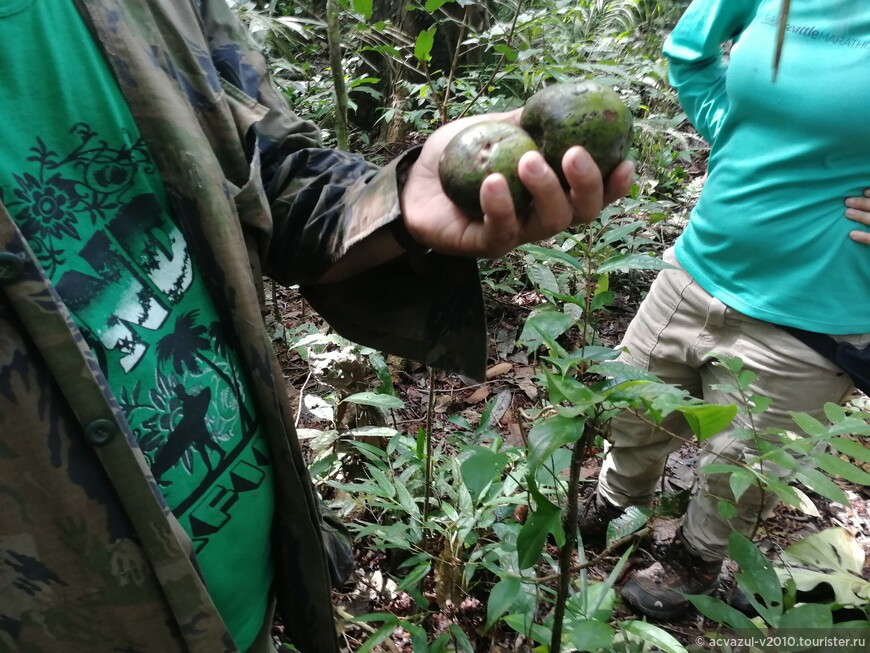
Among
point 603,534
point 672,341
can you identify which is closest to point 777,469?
point 672,341

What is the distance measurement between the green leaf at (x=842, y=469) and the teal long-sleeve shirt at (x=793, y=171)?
0.86 m

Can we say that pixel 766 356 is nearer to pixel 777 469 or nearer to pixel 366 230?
pixel 777 469

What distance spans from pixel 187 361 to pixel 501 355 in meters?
2.66

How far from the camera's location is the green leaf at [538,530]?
1.07m

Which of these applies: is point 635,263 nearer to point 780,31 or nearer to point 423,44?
point 780,31

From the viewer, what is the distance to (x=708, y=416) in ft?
2.91

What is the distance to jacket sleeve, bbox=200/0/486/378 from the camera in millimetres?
1275

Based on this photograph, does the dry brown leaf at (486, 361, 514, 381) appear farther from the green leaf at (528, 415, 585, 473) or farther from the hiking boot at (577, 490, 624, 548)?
the green leaf at (528, 415, 585, 473)

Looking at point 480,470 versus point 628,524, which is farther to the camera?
point 628,524

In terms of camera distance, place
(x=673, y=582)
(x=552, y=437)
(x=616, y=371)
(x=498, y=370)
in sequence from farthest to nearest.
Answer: (x=498, y=370), (x=673, y=582), (x=616, y=371), (x=552, y=437)

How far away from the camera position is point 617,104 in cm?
112

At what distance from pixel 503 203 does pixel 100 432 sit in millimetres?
716

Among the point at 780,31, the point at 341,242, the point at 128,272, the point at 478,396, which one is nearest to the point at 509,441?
the point at 478,396

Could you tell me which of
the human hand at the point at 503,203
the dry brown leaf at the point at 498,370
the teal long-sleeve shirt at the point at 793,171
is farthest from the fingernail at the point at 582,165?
the dry brown leaf at the point at 498,370
